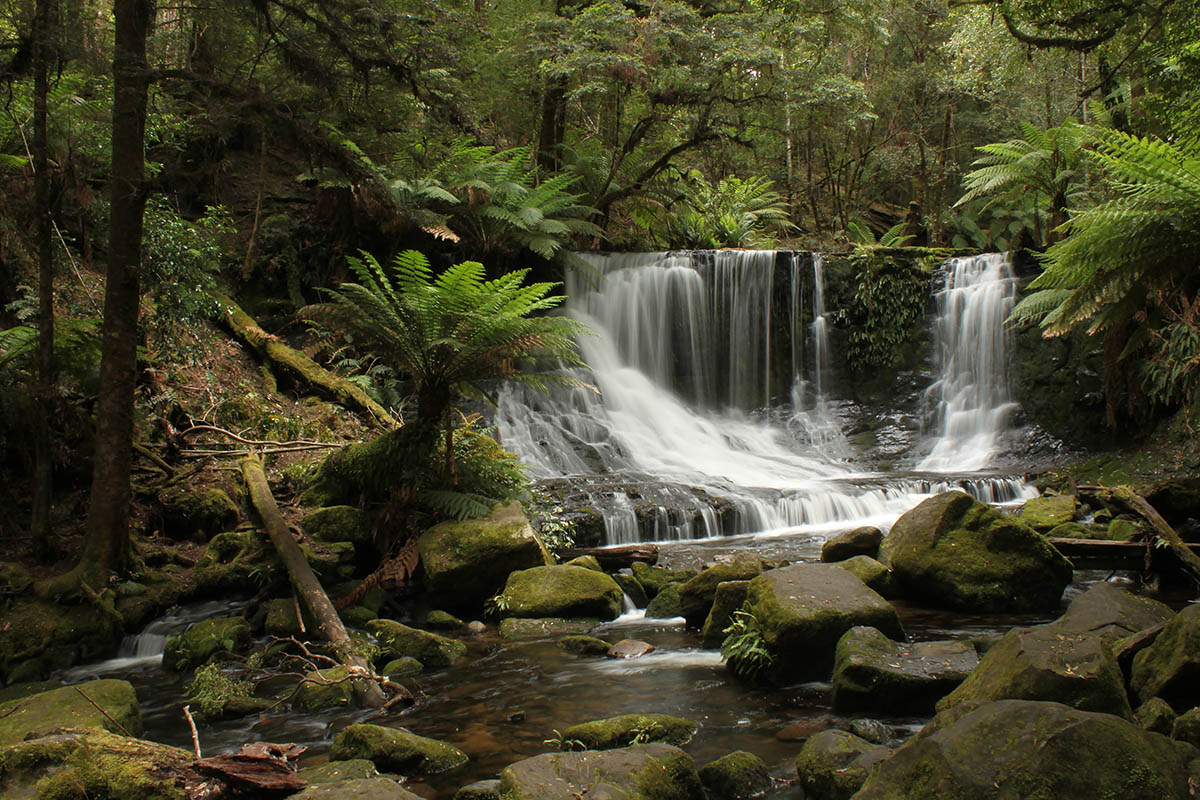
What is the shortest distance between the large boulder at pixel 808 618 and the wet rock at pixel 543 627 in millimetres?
1388

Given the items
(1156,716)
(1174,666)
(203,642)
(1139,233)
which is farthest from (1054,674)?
(1139,233)

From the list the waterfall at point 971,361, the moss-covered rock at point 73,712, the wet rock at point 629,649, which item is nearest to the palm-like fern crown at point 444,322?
the wet rock at point 629,649

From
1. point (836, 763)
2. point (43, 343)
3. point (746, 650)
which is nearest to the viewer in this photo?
point (836, 763)

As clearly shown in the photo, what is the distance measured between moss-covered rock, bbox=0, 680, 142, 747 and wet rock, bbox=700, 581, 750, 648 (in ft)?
10.4

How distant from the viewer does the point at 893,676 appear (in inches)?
147

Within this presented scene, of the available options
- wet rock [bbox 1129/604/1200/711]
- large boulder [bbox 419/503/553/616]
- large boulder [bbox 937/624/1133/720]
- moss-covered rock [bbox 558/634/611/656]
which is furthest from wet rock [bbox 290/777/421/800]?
large boulder [bbox 419/503/553/616]

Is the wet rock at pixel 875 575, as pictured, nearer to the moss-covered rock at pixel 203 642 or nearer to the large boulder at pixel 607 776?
the large boulder at pixel 607 776

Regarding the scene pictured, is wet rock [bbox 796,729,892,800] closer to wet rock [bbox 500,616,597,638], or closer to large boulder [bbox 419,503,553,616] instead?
wet rock [bbox 500,616,597,638]

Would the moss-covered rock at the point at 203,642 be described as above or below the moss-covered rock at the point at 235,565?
below

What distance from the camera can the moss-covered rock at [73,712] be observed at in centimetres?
340

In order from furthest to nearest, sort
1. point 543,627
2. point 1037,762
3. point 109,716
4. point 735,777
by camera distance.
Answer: point 543,627
point 109,716
point 735,777
point 1037,762

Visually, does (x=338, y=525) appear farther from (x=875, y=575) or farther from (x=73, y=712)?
(x=875, y=575)

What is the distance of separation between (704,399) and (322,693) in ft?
35.4

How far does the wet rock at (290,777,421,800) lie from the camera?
267 cm
